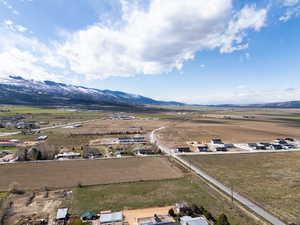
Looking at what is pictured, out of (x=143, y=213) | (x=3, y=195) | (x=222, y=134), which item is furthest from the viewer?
(x=222, y=134)

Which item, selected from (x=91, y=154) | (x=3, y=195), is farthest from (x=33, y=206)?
(x=91, y=154)

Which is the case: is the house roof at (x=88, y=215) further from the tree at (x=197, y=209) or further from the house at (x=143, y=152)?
the house at (x=143, y=152)

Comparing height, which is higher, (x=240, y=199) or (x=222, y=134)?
(x=240, y=199)

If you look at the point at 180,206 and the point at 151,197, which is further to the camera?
the point at 151,197

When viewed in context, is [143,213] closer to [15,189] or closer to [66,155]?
[15,189]

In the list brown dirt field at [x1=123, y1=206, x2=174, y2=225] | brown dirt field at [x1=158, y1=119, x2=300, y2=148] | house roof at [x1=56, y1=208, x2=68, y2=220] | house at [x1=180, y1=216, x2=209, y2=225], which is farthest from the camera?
brown dirt field at [x1=158, y1=119, x2=300, y2=148]

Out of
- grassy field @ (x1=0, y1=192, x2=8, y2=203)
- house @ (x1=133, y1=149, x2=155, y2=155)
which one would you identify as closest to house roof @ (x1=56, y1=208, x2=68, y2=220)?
grassy field @ (x1=0, y1=192, x2=8, y2=203)

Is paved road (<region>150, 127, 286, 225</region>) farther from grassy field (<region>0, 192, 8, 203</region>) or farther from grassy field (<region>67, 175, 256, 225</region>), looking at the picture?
grassy field (<region>0, 192, 8, 203</region>)

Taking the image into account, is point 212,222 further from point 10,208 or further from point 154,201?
point 10,208
